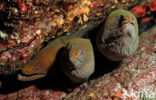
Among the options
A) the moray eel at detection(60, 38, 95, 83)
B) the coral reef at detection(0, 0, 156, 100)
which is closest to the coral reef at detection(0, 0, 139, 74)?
the coral reef at detection(0, 0, 156, 100)

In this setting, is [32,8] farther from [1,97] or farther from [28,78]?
[1,97]

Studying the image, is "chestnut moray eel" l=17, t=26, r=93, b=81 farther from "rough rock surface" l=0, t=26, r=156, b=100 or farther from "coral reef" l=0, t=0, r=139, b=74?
"rough rock surface" l=0, t=26, r=156, b=100

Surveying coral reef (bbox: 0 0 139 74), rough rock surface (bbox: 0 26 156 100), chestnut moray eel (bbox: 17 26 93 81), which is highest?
coral reef (bbox: 0 0 139 74)

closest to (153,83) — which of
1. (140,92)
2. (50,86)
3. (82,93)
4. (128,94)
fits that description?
(140,92)

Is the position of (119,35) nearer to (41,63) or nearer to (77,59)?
(77,59)

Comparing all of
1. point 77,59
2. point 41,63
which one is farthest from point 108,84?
point 41,63

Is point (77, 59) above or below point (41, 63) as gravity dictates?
above

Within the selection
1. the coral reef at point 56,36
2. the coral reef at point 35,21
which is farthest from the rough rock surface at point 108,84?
the coral reef at point 35,21
